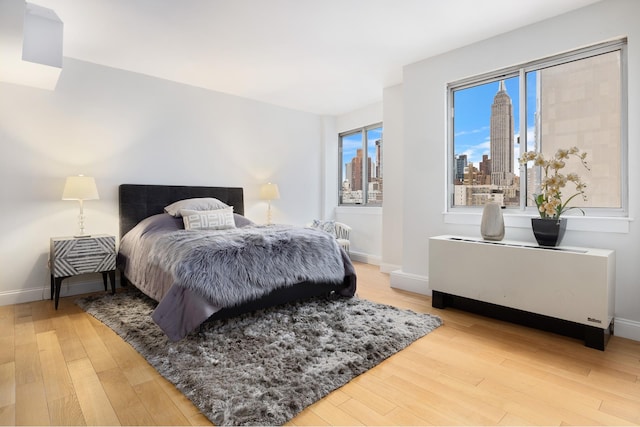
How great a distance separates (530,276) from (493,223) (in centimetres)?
52

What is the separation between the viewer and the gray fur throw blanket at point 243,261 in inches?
91.2

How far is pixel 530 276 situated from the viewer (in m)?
2.41

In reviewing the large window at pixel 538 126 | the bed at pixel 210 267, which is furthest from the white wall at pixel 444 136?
the bed at pixel 210 267

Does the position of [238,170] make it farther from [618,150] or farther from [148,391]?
[618,150]

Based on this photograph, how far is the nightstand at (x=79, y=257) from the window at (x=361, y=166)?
3621mm

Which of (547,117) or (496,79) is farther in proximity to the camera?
(496,79)

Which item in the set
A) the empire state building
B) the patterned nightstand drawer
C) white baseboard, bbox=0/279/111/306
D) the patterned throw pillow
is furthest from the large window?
white baseboard, bbox=0/279/111/306

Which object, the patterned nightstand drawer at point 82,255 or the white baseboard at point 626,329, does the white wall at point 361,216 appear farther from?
the patterned nightstand drawer at point 82,255

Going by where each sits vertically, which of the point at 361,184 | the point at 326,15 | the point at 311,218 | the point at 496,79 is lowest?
the point at 311,218

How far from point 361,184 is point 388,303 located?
2.73m

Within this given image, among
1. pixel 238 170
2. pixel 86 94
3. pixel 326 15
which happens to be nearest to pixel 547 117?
pixel 326 15

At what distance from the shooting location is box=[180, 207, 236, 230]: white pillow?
11.1ft

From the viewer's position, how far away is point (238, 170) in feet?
15.3

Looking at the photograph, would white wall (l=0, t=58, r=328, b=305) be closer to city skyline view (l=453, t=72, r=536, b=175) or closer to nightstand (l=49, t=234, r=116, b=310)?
nightstand (l=49, t=234, r=116, b=310)
